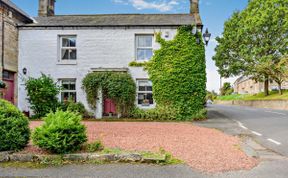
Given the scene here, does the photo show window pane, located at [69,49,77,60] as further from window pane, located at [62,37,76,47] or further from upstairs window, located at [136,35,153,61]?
upstairs window, located at [136,35,153,61]

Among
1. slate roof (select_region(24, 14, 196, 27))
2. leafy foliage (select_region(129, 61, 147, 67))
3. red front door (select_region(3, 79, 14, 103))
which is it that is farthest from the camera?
slate roof (select_region(24, 14, 196, 27))

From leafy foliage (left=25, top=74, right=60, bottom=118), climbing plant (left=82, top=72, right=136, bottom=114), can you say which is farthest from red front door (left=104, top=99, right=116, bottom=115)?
leafy foliage (left=25, top=74, right=60, bottom=118)

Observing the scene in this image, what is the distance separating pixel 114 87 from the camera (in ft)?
56.9

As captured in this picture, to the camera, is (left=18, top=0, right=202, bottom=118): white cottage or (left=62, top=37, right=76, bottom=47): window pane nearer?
(left=18, top=0, right=202, bottom=118): white cottage

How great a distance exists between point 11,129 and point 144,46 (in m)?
13.0

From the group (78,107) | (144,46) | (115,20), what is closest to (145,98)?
(144,46)

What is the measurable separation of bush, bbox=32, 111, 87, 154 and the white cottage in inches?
444

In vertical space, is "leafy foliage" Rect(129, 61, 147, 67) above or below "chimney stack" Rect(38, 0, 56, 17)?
below

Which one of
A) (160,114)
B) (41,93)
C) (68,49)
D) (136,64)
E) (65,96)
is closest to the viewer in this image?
(41,93)

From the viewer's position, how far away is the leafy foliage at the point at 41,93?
56.7 feet

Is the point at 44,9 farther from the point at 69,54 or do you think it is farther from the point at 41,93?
the point at 41,93

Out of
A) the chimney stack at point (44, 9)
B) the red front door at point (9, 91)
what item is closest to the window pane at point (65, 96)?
the red front door at point (9, 91)

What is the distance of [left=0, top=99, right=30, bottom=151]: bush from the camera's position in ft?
21.8

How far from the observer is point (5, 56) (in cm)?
1712
